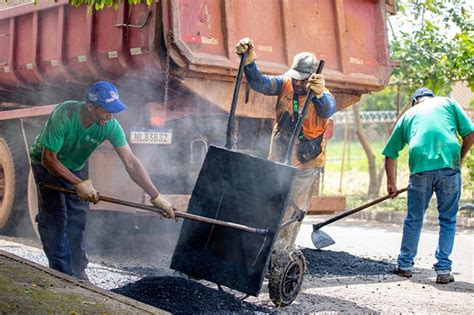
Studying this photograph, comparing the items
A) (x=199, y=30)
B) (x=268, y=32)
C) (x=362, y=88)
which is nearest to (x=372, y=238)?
(x=362, y=88)

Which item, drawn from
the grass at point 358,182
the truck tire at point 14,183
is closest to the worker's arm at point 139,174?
the truck tire at point 14,183

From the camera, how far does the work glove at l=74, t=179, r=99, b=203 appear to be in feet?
16.7

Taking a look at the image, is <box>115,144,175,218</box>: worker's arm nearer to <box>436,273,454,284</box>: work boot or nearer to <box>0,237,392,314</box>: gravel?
<box>0,237,392,314</box>: gravel

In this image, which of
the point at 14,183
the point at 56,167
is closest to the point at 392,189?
the point at 56,167

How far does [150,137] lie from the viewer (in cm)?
685

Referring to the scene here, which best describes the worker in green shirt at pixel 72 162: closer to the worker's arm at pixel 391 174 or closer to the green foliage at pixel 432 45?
the worker's arm at pixel 391 174

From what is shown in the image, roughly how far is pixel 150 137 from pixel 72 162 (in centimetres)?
135

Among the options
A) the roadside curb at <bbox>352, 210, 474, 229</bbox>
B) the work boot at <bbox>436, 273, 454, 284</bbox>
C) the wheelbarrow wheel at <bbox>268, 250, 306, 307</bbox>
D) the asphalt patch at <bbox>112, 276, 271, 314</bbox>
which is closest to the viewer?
the asphalt patch at <bbox>112, 276, 271, 314</bbox>

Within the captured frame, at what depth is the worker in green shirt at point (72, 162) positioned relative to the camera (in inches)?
203

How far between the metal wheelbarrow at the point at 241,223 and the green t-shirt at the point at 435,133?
1.65 meters

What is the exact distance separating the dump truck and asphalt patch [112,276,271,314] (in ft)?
4.00

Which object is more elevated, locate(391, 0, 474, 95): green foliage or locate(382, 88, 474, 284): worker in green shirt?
locate(391, 0, 474, 95): green foliage

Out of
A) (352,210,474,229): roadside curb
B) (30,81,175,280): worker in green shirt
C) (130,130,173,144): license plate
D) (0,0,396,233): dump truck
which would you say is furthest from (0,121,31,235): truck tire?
(352,210,474,229): roadside curb

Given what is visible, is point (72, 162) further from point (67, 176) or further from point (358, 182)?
point (358, 182)
